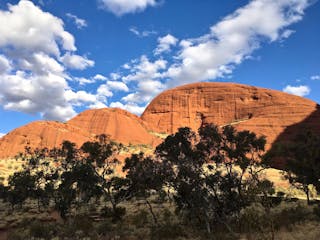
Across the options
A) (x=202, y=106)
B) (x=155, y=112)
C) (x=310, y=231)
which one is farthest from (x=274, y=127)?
(x=310, y=231)

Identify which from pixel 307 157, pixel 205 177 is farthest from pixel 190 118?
pixel 205 177

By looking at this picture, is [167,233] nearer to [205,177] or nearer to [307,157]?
[205,177]

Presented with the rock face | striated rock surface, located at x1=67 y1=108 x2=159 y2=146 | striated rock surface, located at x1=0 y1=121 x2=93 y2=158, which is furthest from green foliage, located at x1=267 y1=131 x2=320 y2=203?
striated rock surface, located at x1=67 y1=108 x2=159 y2=146

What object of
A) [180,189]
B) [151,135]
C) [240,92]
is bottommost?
[180,189]

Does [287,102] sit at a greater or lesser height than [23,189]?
greater

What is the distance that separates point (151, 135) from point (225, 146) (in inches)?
3173

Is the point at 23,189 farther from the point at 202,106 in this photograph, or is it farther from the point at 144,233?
the point at 202,106

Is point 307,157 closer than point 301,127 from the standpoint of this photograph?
Yes

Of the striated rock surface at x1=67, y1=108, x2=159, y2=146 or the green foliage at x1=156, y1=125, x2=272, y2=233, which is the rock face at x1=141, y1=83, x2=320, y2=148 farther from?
the green foliage at x1=156, y1=125, x2=272, y2=233

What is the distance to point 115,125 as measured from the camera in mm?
95812

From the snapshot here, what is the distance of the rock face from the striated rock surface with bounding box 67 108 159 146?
628 inches

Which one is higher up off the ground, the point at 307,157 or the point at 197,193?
the point at 307,157

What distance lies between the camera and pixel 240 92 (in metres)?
110

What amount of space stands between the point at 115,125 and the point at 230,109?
4281 cm
